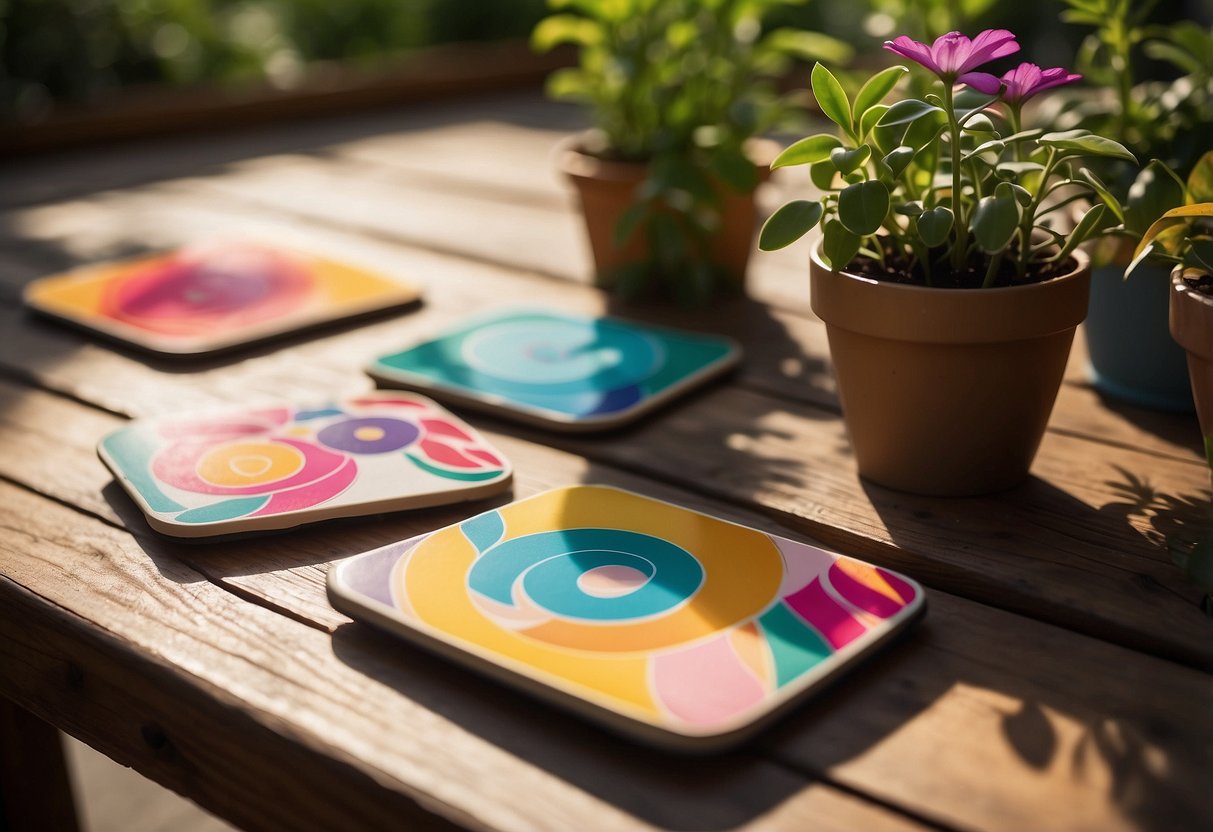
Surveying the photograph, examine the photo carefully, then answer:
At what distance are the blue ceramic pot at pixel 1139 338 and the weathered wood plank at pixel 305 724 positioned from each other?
64 cm

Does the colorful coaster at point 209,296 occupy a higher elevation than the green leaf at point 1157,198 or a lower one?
lower

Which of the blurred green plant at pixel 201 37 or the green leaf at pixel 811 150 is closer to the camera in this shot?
the green leaf at pixel 811 150

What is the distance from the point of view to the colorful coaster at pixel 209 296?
1325 mm

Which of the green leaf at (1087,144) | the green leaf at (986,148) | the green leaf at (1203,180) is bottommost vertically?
the green leaf at (1203,180)

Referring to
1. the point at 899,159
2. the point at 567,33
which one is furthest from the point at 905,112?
the point at 567,33

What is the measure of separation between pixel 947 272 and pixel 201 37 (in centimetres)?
355

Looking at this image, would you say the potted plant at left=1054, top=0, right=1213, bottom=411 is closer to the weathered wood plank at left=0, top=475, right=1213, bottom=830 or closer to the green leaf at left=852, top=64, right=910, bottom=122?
the green leaf at left=852, top=64, right=910, bottom=122

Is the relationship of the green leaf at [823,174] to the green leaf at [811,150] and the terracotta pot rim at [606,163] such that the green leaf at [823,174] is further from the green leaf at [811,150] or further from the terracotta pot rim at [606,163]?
the terracotta pot rim at [606,163]

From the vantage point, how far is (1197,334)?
0.80 metres

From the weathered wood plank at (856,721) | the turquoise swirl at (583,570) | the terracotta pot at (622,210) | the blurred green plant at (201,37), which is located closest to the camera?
the weathered wood plank at (856,721)

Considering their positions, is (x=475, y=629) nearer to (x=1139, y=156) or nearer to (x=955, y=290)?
(x=955, y=290)

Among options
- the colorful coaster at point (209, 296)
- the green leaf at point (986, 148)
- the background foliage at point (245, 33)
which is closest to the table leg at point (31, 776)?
the colorful coaster at point (209, 296)

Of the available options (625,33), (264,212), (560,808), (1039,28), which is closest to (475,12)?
(1039,28)

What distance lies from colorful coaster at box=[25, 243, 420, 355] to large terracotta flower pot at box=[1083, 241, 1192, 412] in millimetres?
772
